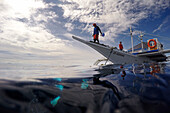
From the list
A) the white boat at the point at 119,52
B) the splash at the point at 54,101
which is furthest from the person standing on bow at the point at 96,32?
the splash at the point at 54,101

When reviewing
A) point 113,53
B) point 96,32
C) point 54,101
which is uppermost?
point 96,32

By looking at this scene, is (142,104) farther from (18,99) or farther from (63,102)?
(18,99)

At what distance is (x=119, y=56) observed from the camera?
296 inches

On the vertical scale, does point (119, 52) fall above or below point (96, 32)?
below

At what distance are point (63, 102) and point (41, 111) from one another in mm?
193

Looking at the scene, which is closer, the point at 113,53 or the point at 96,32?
the point at 96,32

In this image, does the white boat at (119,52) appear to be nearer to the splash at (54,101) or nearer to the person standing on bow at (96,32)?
the person standing on bow at (96,32)

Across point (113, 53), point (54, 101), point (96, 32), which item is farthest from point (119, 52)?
point (54, 101)

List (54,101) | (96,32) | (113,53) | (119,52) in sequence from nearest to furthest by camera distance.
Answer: (54,101)
(96,32)
(119,52)
(113,53)

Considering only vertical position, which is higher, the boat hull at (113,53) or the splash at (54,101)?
the boat hull at (113,53)

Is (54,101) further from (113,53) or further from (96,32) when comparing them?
(113,53)

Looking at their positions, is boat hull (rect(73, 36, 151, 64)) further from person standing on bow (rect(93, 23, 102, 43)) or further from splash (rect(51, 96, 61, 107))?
splash (rect(51, 96, 61, 107))

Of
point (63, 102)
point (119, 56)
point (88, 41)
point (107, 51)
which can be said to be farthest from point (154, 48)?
point (63, 102)

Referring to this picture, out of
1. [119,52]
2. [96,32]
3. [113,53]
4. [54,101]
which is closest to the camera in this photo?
[54,101]
